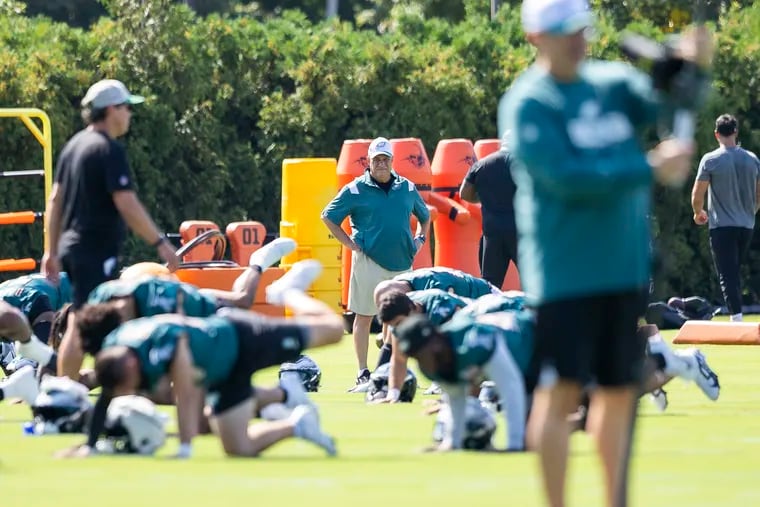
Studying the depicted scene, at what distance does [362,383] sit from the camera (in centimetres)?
1493

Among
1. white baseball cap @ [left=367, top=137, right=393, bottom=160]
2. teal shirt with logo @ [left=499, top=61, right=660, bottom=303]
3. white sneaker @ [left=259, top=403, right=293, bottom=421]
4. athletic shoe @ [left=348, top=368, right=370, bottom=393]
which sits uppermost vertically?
teal shirt with logo @ [left=499, top=61, right=660, bottom=303]

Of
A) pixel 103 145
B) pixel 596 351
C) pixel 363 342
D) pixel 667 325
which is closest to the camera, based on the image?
pixel 596 351

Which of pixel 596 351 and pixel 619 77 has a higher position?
pixel 619 77

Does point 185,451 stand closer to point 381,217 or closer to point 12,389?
point 12,389

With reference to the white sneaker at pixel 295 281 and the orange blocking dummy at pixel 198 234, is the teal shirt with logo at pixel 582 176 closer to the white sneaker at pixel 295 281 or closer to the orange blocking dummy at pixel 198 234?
the white sneaker at pixel 295 281

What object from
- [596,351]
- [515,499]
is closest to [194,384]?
[515,499]

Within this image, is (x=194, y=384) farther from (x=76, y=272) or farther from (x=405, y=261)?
(x=405, y=261)

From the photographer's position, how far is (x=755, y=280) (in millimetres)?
25688

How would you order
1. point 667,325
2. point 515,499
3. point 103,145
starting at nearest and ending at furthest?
1. point 515,499
2. point 103,145
3. point 667,325

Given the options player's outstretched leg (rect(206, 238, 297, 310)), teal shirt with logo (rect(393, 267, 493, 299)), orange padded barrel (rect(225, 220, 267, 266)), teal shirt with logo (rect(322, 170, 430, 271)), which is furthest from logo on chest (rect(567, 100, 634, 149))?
orange padded barrel (rect(225, 220, 267, 266))

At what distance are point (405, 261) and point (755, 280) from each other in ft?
34.0

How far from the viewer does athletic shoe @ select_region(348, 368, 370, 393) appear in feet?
48.0

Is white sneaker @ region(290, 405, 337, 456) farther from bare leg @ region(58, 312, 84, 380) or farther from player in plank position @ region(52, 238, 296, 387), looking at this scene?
bare leg @ region(58, 312, 84, 380)

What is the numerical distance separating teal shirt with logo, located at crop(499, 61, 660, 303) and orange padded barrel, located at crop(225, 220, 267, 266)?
49.1 ft
